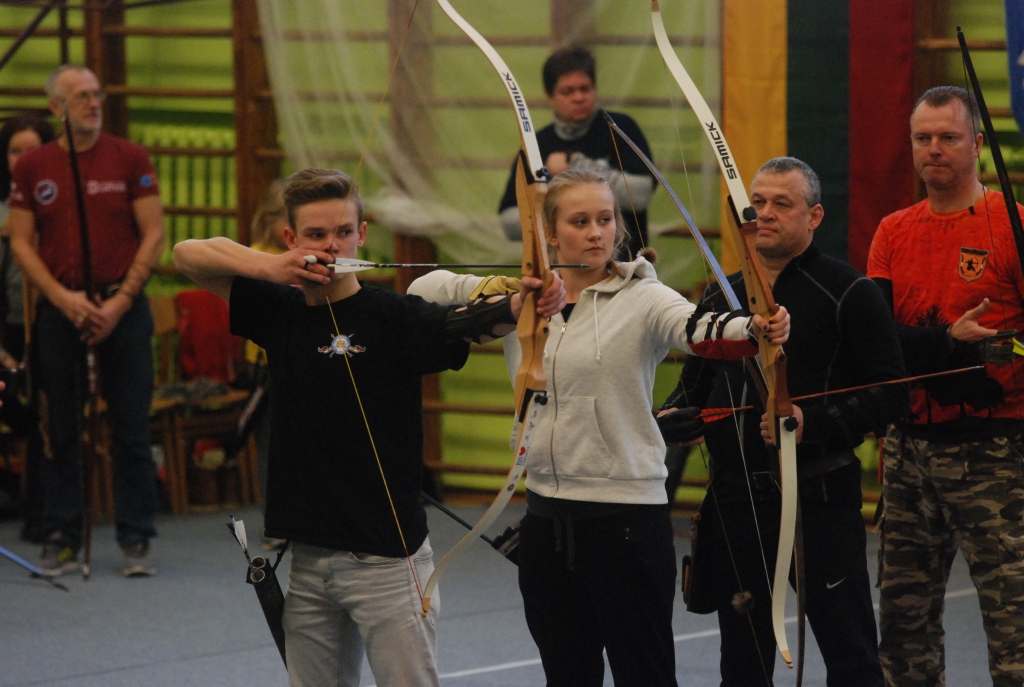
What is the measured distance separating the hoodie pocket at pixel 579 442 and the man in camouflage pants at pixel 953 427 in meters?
0.69

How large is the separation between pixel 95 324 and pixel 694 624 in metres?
1.96

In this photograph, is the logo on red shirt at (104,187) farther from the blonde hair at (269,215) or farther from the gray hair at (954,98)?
the gray hair at (954,98)

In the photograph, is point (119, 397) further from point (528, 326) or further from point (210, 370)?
point (528, 326)

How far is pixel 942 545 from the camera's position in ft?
7.91

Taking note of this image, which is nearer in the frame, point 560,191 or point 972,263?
point 560,191

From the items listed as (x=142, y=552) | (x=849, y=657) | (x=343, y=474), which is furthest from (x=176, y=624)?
(x=849, y=657)

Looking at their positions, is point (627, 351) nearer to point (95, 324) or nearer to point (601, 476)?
point (601, 476)

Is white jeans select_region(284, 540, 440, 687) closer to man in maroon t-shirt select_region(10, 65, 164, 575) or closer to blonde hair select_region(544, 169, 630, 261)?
blonde hair select_region(544, 169, 630, 261)

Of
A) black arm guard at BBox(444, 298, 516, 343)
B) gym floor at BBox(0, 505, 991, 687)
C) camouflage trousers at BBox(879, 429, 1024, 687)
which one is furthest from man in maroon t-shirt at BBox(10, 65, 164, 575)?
camouflage trousers at BBox(879, 429, 1024, 687)

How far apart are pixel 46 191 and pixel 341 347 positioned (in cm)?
241

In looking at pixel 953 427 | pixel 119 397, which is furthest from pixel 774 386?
pixel 119 397

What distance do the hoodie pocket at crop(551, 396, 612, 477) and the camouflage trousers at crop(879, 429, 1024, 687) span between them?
2.35 feet

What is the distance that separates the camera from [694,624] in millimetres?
3516

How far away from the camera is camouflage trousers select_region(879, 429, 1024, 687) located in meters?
2.31
